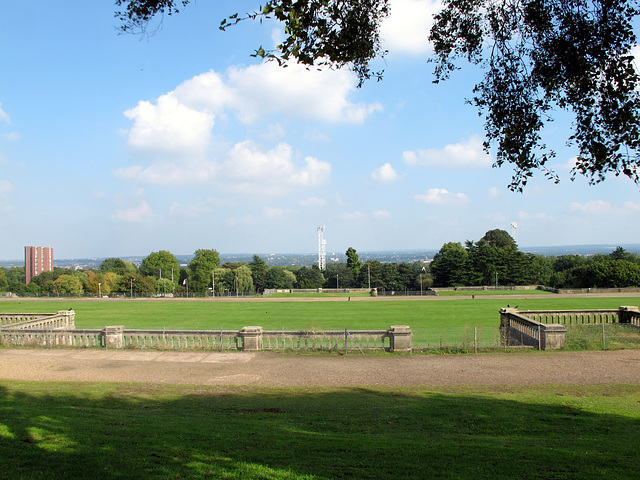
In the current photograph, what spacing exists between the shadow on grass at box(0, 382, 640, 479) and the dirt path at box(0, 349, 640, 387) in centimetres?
145

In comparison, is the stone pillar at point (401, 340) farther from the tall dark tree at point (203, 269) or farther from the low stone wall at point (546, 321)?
the tall dark tree at point (203, 269)

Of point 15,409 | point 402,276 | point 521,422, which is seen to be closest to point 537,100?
point 521,422

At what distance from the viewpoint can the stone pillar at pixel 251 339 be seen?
17438 mm

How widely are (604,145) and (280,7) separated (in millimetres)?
5051

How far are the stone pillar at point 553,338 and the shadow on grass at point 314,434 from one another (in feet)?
16.9

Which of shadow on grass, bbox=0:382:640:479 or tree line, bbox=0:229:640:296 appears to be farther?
tree line, bbox=0:229:640:296

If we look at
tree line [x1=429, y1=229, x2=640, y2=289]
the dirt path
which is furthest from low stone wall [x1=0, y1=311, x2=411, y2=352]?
tree line [x1=429, y1=229, x2=640, y2=289]

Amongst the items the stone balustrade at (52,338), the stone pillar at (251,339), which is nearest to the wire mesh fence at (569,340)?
the stone pillar at (251,339)

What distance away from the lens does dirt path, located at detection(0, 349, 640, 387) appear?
42.8ft

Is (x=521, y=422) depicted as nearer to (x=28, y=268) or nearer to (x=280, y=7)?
(x=280, y=7)

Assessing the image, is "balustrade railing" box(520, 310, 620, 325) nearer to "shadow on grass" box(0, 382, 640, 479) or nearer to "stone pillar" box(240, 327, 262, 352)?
"shadow on grass" box(0, 382, 640, 479)

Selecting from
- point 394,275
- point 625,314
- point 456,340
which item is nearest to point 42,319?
point 456,340

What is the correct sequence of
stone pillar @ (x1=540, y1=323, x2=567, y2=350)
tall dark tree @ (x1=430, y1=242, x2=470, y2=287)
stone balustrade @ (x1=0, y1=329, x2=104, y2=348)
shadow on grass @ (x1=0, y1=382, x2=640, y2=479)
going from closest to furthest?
shadow on grass @ (x1=0, y1=382, x2=640, y2=479), stone pillar @ (x1=540, y1=323, x2=567, y2=350), stone balustrade @ (x1=0, y1=329, x2=104, y2=348), tall dark tree @ (x1=430, y1=242, x2=470, y2=287)

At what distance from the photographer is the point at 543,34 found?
7648mm
